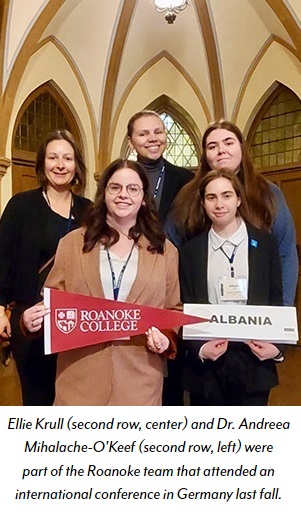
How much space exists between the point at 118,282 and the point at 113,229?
20 cm

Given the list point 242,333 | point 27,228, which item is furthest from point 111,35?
point 242,333

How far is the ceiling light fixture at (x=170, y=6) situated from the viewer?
17.9 feet

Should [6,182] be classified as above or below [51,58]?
below

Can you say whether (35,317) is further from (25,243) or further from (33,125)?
(33,125)

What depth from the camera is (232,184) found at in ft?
5.89

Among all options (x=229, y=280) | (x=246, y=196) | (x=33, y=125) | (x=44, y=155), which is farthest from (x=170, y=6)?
(x=229, y=280)

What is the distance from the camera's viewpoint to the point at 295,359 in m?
5.14

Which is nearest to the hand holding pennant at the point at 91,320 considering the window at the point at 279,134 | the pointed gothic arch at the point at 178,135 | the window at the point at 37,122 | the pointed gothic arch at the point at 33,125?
the pointed gothic arch at the point at 33,125

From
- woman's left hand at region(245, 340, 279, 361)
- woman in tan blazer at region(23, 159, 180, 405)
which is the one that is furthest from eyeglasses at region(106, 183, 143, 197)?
woman's left hand at region(245, 340, 279, 361)

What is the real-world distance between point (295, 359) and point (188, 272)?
A: 3769 mm

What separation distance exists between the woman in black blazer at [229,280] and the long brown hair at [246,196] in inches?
3.3
